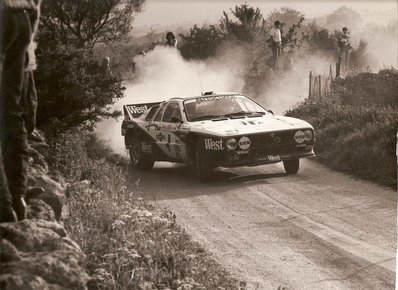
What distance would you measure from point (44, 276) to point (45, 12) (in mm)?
4483

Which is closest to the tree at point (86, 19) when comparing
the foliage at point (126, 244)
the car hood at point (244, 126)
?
the foliage at point (126, 244)

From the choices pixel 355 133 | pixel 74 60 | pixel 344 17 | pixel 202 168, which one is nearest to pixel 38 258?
pixel 74 60

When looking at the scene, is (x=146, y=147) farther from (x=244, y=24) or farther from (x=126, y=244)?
(x=126, y=244)

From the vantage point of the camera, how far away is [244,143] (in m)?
12.2

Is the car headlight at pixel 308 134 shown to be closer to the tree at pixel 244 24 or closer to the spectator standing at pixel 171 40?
the tree at pixel 244 24

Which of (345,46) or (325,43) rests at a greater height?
(325,43)

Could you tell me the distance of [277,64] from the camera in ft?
48.7

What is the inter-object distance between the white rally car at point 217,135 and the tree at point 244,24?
144 centimetres

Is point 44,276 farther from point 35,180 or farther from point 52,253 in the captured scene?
point 35,180

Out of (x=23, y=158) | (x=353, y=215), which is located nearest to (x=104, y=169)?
(x=353, y=215)

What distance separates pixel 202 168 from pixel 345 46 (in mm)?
10063

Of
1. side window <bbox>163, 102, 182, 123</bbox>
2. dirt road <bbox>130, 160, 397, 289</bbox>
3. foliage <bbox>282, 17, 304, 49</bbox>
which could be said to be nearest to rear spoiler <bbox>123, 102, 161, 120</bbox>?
side window <bbox>163, 102, 182, 123</bbox>

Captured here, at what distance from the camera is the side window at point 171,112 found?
13.2m

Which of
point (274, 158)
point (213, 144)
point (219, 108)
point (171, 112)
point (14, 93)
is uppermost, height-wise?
point (14, 93)
